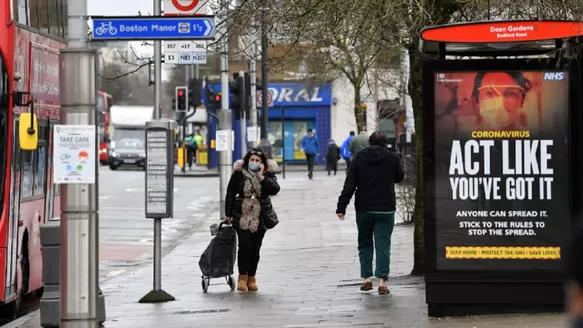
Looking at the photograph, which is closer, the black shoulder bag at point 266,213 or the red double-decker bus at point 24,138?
the red double-decker bus at point 24,138

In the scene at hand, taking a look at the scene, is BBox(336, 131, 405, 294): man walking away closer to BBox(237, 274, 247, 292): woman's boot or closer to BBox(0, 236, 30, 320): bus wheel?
BBox(237, 274, 247, 292): woman's boot

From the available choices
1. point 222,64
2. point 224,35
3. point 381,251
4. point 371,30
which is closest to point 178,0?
point 224,35

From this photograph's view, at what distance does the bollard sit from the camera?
36.2 ft

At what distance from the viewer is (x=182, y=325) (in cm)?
1109

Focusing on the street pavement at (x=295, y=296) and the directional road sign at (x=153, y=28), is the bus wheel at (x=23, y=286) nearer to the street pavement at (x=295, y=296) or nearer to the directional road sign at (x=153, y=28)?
the street pavement at (x=295, y=296)

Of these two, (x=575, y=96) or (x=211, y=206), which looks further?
(x=211, y=206)

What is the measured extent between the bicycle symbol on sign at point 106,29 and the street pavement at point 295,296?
8.98ft

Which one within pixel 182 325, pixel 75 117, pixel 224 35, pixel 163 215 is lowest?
pixel 182 325

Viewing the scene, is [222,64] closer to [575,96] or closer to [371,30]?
[371,30]

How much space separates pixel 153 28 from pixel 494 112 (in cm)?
316

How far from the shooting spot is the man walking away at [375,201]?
12.5 meters

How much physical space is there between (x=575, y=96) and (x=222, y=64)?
18168 mm

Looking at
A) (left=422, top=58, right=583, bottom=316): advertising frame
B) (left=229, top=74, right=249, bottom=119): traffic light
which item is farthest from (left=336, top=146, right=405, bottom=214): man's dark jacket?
(left=229, top=74, right=249, bottom=119): traffic light

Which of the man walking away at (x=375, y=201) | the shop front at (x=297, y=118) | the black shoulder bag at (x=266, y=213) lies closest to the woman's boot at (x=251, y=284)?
the black shoulder bag at (x=266, y=213)
